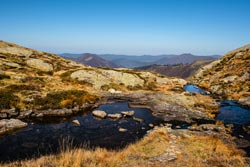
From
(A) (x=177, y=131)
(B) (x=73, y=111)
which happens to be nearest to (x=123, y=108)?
(B) (x=73, y=111)

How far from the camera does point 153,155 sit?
16016mm

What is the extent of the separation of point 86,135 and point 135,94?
23.4m

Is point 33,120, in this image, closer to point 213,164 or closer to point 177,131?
point 177,131

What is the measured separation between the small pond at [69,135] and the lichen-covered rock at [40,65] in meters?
35.2

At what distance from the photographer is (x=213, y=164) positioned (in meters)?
11.8

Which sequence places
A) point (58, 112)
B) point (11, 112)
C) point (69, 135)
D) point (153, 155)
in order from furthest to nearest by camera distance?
point (58, 112), point (11, 112), point (69, 135), point (153, 155)

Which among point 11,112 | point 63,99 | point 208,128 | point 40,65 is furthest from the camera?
point 40,65

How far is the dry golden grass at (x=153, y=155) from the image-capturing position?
37.1 feet

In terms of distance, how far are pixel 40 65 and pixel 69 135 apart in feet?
144

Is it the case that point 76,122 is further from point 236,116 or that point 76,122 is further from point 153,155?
point 236,116

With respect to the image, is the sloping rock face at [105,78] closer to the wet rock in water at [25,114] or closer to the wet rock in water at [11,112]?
the wet rock in water at [25,114]

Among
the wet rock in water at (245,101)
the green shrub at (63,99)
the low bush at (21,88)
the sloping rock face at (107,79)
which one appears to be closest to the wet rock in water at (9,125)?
the green shrub at (63,99)

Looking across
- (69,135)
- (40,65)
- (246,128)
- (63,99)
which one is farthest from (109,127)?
(40,65)

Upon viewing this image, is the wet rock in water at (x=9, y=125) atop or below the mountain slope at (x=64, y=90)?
below
